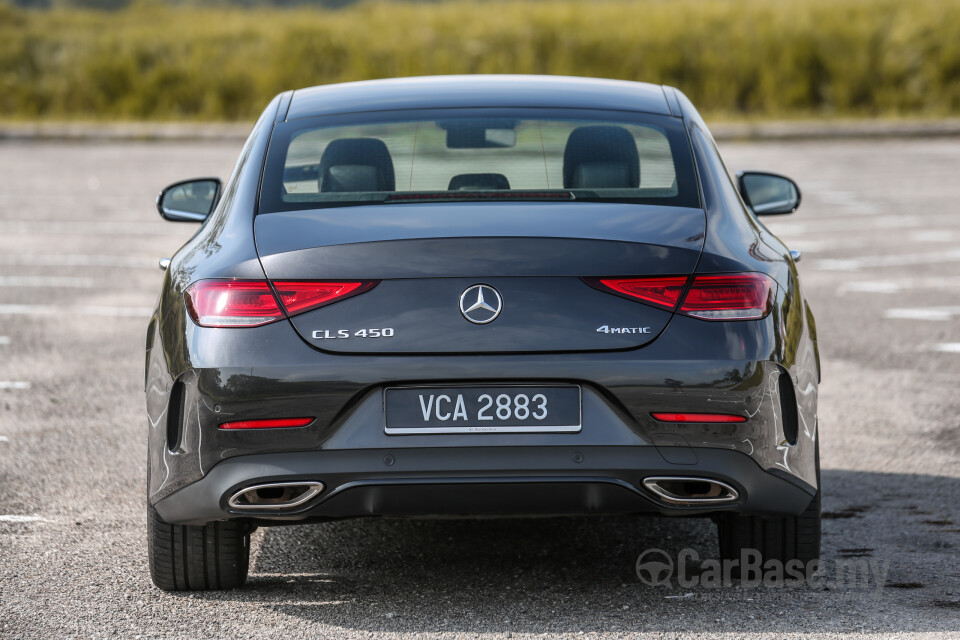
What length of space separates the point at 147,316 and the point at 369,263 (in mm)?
5793

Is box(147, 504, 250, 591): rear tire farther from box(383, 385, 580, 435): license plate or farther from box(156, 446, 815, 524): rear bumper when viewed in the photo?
box(383, 385, 580, 435): license plate

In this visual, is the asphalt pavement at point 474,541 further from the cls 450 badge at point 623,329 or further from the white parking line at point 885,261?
the white parking line at point 885,261

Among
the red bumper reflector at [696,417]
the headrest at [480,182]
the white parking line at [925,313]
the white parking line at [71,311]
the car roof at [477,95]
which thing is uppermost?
the car roof at [477,95]

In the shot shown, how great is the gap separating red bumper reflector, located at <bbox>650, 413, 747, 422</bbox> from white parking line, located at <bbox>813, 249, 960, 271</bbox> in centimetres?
754

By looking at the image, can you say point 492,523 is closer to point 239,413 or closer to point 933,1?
point 239,413

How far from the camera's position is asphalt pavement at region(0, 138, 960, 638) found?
12.6 feet

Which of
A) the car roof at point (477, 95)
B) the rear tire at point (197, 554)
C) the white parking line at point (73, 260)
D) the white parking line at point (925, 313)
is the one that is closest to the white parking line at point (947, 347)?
the white parking line at point (925, 313)

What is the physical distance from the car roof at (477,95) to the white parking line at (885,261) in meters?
6.44

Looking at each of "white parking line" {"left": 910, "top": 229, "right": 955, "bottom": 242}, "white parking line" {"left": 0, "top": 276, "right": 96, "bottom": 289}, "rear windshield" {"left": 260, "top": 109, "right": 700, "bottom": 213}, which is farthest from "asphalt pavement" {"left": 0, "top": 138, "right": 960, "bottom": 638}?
"white parking line" {"left": 910, "top": 229, "right": 955, "bottom": 242}

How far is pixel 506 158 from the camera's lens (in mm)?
4426

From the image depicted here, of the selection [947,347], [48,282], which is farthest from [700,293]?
[48,282]

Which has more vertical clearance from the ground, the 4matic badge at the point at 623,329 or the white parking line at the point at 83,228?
the 4matic badge at the point at 623,329

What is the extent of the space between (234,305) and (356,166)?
0.84 meters

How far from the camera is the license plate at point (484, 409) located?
353 cm
